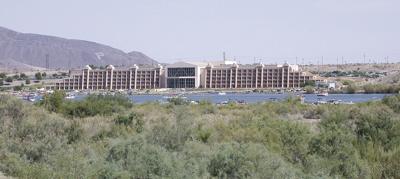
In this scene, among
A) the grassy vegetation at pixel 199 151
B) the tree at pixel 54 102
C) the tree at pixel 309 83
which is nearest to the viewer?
the grassy vegetation at pixel 199 151

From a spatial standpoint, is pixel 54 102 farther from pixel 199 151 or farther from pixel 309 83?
pixel 309 83

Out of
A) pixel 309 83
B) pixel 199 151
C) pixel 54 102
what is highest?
pixel 309 83

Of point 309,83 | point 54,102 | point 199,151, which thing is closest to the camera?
point 199,151

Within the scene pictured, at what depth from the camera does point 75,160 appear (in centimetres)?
1988

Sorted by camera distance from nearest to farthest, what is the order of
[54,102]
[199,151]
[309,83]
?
[199,151] → [54,102] → [309,83]

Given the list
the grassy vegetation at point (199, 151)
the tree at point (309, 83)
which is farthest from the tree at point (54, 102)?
the tree at point (309, 83)

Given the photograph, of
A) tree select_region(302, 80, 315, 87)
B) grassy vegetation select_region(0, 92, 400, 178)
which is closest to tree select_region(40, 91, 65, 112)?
grassy vegetation select_region(0, 92, 400, 178)

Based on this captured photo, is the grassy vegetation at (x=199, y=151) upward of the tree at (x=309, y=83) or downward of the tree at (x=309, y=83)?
downward

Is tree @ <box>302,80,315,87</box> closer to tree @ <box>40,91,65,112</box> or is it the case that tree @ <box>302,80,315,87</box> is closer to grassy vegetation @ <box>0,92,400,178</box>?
tree @ <box>40,91,65,112</box>

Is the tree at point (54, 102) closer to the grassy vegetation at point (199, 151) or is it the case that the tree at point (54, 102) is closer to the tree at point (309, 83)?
the grassy vegetation at point (199, 151)

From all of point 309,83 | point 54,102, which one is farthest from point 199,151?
point 309,83

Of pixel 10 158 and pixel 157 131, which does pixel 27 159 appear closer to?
pixel 10 158

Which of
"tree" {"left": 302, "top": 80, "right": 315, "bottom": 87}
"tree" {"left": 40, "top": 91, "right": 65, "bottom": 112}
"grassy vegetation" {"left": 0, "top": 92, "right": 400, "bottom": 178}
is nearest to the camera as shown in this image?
"grassy vegetation" {"left": 0, "top": 92, "right": 400, "bottom": 178}

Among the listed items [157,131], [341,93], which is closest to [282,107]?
[157,131]
